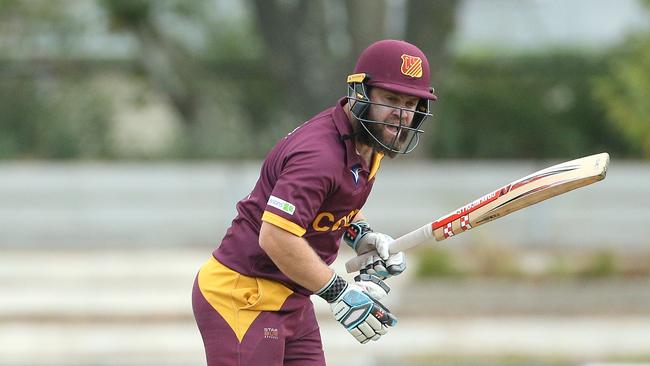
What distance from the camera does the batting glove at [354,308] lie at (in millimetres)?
4762

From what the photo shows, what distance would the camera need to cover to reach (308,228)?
4852mm

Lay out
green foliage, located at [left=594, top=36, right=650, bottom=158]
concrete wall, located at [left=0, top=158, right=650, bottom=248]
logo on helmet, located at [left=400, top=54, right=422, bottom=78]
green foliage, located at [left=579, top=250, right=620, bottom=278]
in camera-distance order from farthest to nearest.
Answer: concrete wall, located at [left=0, top=158, right=650, bottom=248]
green foliage, located at [left=594, top=36, right=650, bottom=158]
green foliage, located at [left=579, top=250, right=620, bottom=278]
logo on helmet, located at [left=400, top=54, right=422, bottom=78]

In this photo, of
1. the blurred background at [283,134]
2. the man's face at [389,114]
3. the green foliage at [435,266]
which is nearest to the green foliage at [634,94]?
the blurred background at [283,134]

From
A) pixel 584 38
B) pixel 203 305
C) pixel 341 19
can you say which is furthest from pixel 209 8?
pixel 203 305

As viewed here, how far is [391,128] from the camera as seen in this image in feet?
15.7

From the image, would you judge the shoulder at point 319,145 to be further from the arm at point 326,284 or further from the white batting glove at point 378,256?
the white batting glove at point 378,256

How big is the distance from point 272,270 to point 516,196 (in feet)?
3.49

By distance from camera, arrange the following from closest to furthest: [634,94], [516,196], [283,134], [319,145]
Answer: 1. [319,145]
2. [516,196]
3. [634,94]
4. [283,134]

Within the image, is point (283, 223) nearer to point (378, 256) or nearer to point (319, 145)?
point (319, 145)

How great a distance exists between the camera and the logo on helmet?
4.73m

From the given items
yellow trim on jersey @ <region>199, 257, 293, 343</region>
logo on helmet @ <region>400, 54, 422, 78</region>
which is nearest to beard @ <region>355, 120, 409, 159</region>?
logo on helmet @ <region>400, 54, 422, 78</region>

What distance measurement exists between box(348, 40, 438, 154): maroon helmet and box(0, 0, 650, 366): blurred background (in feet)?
14.8

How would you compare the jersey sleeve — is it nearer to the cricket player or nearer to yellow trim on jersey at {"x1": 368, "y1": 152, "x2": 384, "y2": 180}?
the cricket player

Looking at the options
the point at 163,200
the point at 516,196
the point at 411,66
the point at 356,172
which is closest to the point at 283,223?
the point at 356,172
